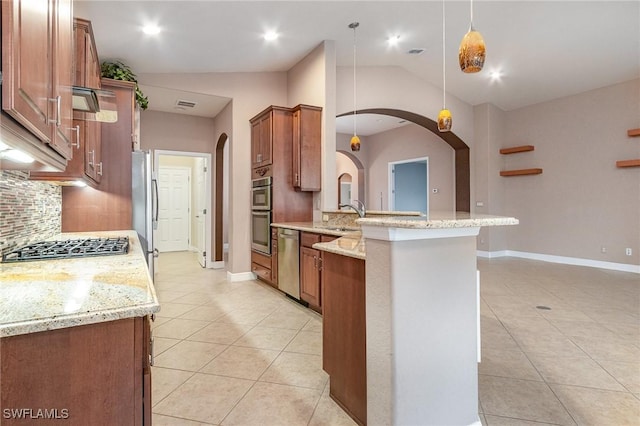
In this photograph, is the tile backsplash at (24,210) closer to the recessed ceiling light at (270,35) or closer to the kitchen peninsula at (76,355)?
the kitchen peninsula at (76,355)

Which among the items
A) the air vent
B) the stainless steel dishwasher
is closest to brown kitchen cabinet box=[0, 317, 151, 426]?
the stainless steel dishwasher

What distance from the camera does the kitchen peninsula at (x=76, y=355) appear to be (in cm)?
81

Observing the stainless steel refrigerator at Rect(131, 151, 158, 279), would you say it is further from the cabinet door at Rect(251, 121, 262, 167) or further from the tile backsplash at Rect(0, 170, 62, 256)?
the cabinet door at Rect(251, 121, 262, 167)

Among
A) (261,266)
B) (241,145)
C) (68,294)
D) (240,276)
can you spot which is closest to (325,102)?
(241,145)

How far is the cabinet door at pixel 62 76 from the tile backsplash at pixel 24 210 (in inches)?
23.7

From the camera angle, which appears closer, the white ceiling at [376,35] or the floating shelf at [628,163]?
the white ceiling at [376,35]

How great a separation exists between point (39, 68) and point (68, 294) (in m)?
0.67

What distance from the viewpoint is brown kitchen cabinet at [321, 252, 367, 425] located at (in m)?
1.67

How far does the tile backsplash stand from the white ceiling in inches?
74.4

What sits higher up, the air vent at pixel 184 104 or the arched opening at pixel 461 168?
the air vent at pixel 184 104

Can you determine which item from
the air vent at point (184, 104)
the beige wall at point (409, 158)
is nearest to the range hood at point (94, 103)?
the air vent at point (184, 104)

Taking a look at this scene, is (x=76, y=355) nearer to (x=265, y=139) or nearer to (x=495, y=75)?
(x=265, y=139)

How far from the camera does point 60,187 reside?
2.95m

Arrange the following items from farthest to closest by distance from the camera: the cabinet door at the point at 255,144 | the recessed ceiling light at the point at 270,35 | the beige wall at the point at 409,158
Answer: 1. the beige wall at the point at 409,158
2. the cabinet door at the point at 255,144
3. the recessed ceiling light at the point at 270,35
